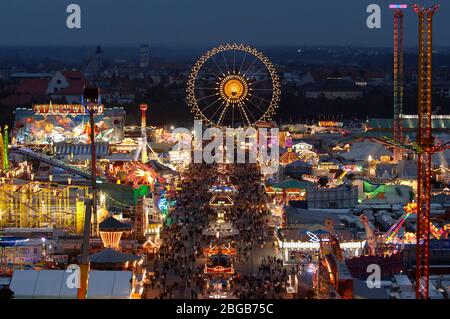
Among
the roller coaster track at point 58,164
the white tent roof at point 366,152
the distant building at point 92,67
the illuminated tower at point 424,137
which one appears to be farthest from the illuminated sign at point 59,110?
the distant building at point 92,67

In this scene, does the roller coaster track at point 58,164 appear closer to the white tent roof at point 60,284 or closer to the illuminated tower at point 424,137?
the white tent roof at point 60,284

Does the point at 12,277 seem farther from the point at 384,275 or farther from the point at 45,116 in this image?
the point at 45,116

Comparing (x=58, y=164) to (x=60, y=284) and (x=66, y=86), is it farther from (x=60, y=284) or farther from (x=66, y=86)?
(x=66, y=86)

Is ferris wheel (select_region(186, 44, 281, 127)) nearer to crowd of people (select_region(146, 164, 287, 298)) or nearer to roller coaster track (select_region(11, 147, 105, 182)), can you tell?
crowd of people (select_region(146, 164, 287, 298))

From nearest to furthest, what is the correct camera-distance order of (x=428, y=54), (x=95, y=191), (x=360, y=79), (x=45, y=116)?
(x=428, y=54)
(x=95, y=191)
(x=45, y=116)
(x=360, y=79)

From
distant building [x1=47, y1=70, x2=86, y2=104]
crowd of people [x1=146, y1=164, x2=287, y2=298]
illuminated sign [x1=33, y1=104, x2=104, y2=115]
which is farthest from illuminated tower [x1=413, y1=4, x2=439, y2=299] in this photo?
distant building [x1=47, y1=70, x2=86, y2=104]
